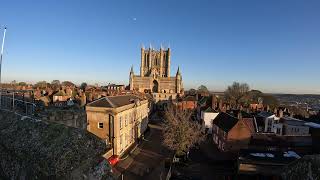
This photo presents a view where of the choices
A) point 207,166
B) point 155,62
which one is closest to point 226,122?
point 207,166

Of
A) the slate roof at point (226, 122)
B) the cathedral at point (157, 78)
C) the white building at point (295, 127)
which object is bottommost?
the white building at point (295, 127)

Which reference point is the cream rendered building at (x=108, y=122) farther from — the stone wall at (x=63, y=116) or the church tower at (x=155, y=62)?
the church tower at (x=155, y=62)

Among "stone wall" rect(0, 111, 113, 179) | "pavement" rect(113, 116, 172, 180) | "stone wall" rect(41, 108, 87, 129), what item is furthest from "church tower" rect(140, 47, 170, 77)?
"stone wall" rect(0, 111, 113, 179)

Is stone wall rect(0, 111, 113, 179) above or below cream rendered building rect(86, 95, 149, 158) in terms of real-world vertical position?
above

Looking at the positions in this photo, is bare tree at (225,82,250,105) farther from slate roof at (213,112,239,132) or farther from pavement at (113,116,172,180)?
pavement at (113,116,172,180)

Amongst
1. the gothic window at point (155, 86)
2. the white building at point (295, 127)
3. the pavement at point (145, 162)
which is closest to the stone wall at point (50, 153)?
the pavement at point (145, 162)

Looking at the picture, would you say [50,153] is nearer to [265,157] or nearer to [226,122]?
[265,157]

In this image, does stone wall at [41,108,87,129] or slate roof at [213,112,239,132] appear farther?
slate roof at [213,112,239,132]
